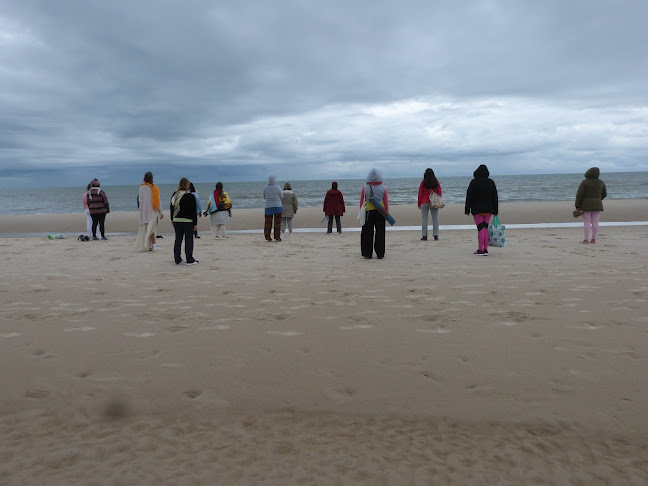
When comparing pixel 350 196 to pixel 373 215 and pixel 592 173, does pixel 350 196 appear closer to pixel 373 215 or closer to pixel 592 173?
pixel 592 173

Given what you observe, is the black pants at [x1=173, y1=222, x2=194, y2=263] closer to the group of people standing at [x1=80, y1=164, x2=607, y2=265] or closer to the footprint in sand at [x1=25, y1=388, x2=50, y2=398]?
the group of people standing at [x1=80, y1=164, x2=607, y2=265]

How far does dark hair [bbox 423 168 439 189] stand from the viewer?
11578 mm

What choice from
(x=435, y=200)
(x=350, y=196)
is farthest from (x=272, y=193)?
(x=350, y=196)

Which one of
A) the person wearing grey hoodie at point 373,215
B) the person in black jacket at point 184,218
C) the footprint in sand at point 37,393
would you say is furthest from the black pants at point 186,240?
the footprint in sand at point 37,393

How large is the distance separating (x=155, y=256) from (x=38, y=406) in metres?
7.38

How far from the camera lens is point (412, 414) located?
2.90 meters

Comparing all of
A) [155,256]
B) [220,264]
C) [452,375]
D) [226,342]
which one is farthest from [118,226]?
[452,375]

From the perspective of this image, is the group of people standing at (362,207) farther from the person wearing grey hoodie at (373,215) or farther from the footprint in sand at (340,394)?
the footprint in sand at (340,394)

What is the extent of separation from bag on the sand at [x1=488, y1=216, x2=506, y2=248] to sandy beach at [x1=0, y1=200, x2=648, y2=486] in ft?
9.63

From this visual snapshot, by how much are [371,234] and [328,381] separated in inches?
244

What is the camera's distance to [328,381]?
132 inches

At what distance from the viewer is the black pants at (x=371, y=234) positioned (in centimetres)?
918

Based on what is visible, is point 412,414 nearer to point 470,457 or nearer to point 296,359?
point 470,457

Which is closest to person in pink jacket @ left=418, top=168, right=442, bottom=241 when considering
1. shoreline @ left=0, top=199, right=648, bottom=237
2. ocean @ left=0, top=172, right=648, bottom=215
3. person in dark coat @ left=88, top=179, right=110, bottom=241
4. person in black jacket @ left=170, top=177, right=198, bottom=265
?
shoreline @ left=0, top=199, right=648, bottom=237
